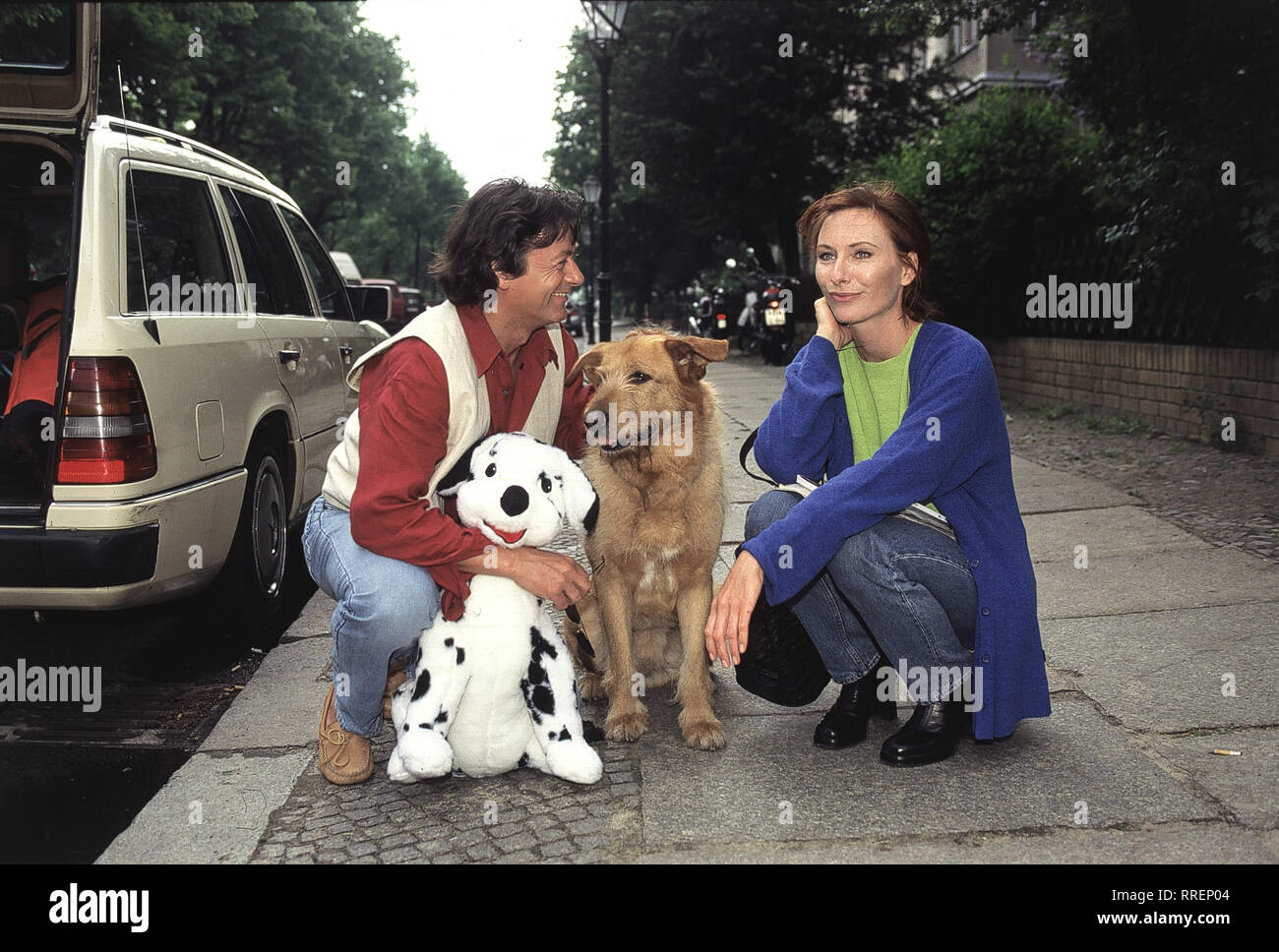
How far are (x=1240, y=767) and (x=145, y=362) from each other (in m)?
3.76

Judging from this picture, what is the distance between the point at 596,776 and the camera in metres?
3.36

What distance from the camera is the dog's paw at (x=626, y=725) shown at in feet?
12.4

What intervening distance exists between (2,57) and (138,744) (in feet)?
8.79

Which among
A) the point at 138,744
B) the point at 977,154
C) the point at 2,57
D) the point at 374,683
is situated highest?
the point at 977,154

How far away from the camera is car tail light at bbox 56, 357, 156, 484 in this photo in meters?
3.88

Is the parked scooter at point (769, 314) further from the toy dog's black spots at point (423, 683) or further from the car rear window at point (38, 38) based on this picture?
the toy dog's black spots at point (423, 683)

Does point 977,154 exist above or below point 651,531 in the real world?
above

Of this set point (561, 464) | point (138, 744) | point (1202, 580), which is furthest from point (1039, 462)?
point (138, 744)

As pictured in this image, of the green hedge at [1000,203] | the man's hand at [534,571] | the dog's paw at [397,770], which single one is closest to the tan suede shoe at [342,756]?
the dog's paw at [397,770]

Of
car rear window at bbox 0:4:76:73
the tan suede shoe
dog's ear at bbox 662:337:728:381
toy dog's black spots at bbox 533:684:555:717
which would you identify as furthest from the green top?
car rear window at bbox 0:4:76:73

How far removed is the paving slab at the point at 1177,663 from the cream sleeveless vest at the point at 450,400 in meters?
2.30

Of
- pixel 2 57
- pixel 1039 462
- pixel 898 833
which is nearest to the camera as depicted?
pixel 898 833

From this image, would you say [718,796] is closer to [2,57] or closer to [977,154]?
[2,57]

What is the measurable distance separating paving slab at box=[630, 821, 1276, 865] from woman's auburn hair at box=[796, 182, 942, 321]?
1.59m
